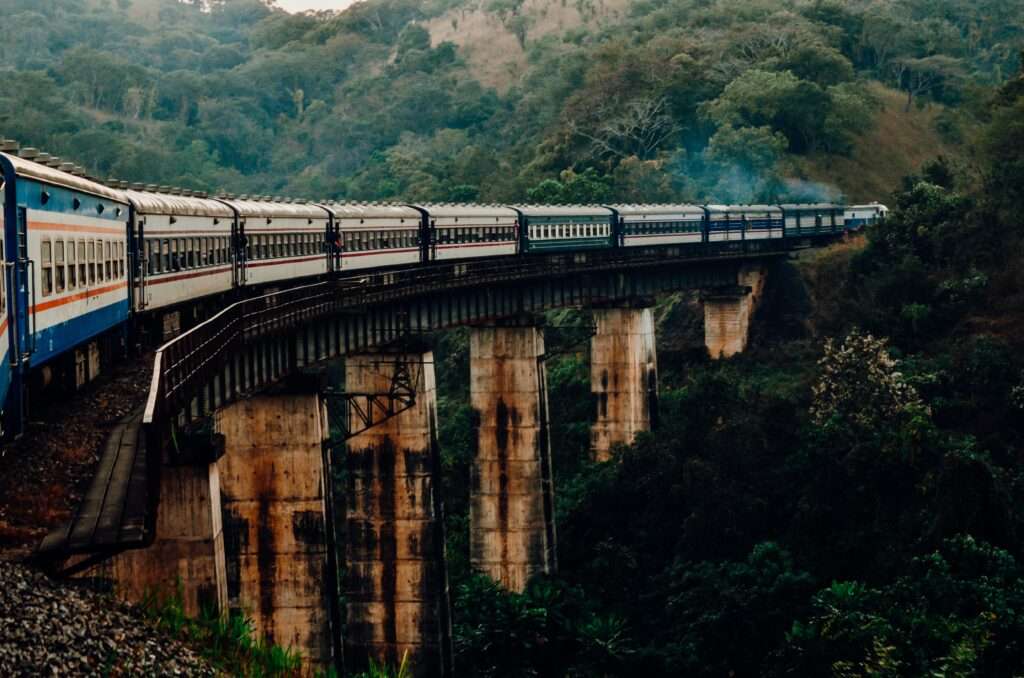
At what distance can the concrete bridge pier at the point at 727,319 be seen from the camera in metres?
76.2

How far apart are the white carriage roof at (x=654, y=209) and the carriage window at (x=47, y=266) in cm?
4896

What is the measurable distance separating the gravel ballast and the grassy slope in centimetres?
9141

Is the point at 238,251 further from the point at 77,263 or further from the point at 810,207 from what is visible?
the point at 810,207

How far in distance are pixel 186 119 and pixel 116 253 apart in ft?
516

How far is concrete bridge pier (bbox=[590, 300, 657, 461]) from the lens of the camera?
2596 inches

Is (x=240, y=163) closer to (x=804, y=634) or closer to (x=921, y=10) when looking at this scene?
(x=921, y=10)

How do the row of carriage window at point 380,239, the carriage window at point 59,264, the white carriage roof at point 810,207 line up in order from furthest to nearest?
the white carriage roof at point 810,207
the row of carriage window at point 380,239
the carriage window at point 59,264

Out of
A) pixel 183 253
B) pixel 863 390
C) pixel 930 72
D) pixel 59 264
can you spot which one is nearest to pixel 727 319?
pixel 863 390

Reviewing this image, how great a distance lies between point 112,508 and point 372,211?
31.6 metres

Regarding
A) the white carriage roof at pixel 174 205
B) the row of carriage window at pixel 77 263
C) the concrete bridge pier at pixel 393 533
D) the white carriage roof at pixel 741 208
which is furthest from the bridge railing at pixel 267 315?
the white carriage roof at pixel 741 208

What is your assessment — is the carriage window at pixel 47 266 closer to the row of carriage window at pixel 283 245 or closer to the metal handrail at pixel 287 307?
the metal handrail at pixel 287 307

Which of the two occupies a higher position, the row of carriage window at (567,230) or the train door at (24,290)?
the row of carriage window at (567,230)

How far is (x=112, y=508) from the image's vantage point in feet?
54.7

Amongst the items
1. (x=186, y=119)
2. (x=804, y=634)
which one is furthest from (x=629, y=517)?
(x=186, y=119)
